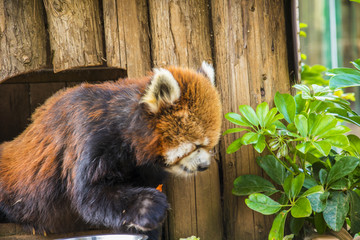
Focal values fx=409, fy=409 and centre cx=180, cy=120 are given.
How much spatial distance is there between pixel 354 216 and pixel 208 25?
190 centimetres

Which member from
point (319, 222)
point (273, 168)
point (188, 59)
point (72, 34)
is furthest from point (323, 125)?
point (72, 34)

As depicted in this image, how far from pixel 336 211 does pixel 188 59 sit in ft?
5.40

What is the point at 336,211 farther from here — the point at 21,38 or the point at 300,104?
the point at 21,38

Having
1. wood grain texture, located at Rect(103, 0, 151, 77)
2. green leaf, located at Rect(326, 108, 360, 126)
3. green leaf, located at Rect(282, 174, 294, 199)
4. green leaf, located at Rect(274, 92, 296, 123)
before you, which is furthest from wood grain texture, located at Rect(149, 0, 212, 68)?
green leaf, located at Rect(282, 174, 294, 199)

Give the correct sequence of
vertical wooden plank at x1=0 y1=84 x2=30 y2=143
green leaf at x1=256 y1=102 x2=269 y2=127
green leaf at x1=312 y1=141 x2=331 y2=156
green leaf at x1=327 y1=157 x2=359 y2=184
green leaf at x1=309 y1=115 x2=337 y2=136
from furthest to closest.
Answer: vertical wooden plank at x1=0 y1=84 x2=30 y2=143 < green leaf at x1=256 y1=102 x2=269 y2=127 < green leaf at x1=327 y1=157 x2=359 y2=184 < green leaf at x1=309 y1=115 x2=337 y2=136 < green leaf at x1=312 y1=141 x2=331 y2=156

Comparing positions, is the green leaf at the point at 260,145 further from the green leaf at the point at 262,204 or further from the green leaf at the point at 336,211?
the green leaf at the point at 336,211

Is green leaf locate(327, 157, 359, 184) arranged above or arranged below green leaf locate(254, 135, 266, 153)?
below

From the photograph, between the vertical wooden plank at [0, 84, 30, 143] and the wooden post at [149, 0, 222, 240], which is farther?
the vertical wooden plank at [0, 84, 30, 143]

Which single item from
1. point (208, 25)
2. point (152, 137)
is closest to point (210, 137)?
point (152, 137)

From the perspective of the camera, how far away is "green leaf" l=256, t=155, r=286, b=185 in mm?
3133

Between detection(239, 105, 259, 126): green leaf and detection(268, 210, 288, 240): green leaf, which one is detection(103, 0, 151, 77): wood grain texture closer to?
detection(239, 105, 259, 126): green leaf

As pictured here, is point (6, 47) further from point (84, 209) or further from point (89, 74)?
point (84, 209)

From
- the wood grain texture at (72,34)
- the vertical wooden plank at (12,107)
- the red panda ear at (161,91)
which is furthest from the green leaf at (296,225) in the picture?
the vertical wooden plank at (12,107)

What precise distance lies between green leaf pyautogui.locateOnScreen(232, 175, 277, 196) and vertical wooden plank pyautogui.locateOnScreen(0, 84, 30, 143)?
2.95 meters
